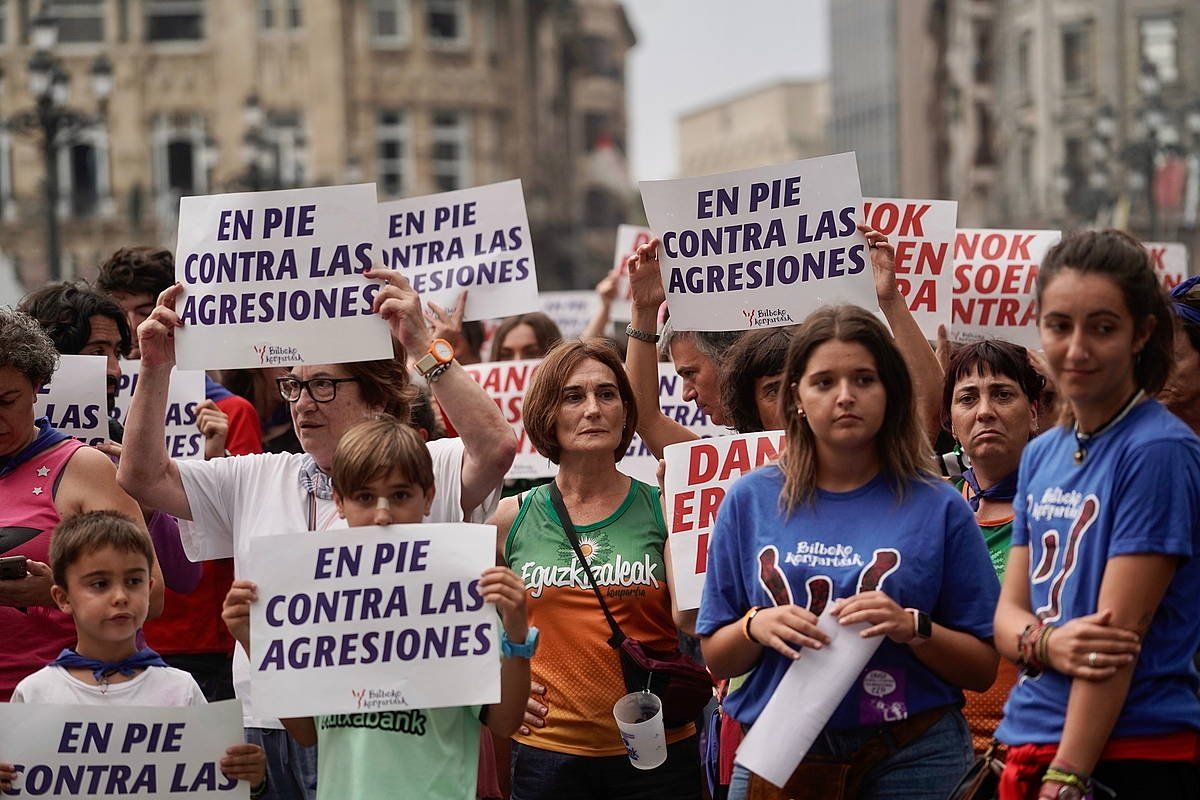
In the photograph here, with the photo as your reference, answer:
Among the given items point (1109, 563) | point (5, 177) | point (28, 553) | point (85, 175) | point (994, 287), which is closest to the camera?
point (1109, 563)

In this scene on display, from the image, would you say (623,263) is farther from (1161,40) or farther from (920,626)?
(1161,40)

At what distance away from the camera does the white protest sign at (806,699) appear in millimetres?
4633

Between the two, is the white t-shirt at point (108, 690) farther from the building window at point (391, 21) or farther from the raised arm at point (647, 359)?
the building window at point (391, 21)

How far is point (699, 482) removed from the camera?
5.79 meters

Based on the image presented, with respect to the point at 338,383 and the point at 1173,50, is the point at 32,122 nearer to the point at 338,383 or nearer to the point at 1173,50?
the point at 338,383

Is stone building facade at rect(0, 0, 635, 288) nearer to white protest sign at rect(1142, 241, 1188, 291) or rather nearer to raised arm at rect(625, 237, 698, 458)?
white protest sign at rect(1142, 241, 1188, 291)

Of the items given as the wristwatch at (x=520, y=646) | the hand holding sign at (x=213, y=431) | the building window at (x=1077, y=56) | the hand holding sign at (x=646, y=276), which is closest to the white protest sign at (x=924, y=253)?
the hand holding sign at (x=646, y=276)

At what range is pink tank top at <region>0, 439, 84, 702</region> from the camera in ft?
18.8

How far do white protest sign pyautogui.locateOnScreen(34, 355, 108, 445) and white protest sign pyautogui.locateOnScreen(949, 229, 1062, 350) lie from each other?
3867 millimetres

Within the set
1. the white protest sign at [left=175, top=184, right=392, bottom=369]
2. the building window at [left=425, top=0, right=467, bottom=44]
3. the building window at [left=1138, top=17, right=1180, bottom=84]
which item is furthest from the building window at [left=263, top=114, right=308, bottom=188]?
the white protest sign at [left=175, top=184, right=392, bottom=369]

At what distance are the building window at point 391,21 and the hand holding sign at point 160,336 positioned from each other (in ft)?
148

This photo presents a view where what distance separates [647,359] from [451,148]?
4575cm

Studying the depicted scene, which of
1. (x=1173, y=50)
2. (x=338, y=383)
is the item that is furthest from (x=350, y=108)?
(x=338, y=383)

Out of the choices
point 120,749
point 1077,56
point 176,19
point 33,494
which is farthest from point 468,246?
point 1077,56
